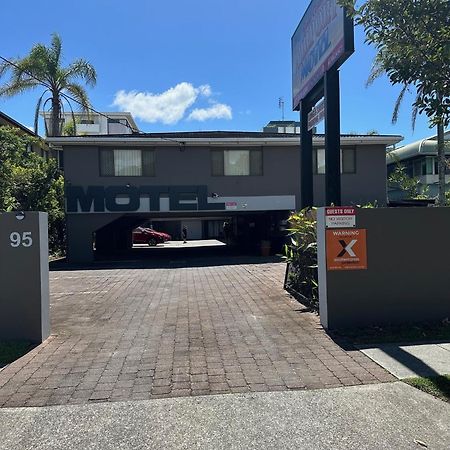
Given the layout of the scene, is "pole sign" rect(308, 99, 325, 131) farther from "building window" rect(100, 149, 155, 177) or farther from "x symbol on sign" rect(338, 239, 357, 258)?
"building window" rect(100, 149, 155, 177)

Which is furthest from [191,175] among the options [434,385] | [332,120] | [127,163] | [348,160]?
[434,385]

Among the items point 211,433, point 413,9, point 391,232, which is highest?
point 413,9

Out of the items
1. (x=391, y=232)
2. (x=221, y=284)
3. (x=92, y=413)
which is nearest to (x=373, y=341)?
(x=391, y=232)

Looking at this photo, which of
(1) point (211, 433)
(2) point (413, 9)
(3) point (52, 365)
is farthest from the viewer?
(3) point (52, 365)

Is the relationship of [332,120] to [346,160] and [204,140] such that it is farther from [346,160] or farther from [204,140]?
[346,160]

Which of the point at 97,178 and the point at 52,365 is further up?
the point at 97,178

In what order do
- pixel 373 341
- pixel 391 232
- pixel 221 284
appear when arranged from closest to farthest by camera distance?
pixel 373 341, pixel 391 232, pixel 221 284

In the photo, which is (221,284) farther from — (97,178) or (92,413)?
(97,178)

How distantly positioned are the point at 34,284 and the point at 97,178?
14.5 m

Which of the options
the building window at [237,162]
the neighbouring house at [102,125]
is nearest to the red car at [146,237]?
the neighbouring house at [102,125]

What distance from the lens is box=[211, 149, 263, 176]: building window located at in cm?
2117

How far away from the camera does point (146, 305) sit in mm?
9180

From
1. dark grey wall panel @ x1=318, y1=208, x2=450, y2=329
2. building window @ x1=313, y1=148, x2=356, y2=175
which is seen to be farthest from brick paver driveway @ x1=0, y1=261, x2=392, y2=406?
building window @ x1=313, y1=148, x2=356, y2=175

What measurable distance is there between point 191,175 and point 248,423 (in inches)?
691
